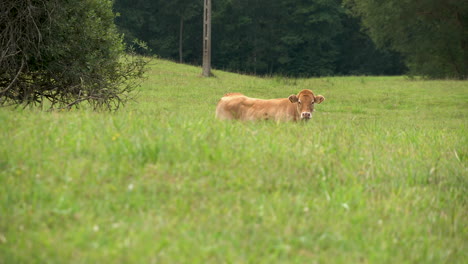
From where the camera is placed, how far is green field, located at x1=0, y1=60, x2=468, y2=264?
13.7ft

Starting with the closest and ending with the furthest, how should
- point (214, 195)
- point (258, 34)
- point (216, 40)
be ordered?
1. point (214, 195)
2. point (216, 40)
3. point (258, 34)

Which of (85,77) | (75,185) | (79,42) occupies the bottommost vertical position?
(75,185)

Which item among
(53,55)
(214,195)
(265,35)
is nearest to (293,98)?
(53,55)

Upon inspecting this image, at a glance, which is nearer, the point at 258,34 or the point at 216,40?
the point at 216,40

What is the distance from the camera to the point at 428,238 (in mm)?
4922

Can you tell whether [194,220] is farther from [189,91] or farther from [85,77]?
[189,91]

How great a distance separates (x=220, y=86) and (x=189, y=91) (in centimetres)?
366

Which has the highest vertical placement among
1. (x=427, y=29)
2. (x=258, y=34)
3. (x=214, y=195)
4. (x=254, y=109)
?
(x=258, y=34)

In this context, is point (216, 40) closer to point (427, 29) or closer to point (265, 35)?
point (265, 35)

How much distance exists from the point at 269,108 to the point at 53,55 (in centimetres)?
463

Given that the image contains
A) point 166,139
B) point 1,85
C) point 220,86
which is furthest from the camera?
point 220,86

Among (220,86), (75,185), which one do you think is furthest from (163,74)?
(75,185)

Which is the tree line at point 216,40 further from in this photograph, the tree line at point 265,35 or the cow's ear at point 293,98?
the cow's ear at point 293,98

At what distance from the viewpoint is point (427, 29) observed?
4412cm
